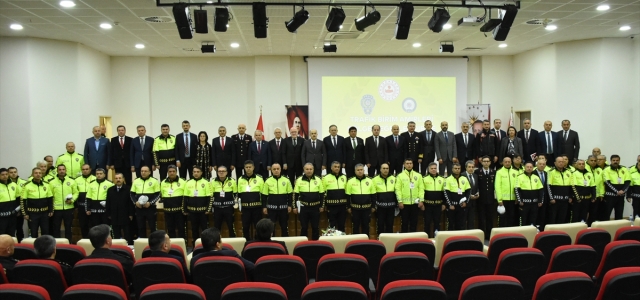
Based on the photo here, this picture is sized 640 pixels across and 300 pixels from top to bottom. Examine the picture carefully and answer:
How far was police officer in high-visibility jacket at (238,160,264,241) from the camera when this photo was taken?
8.12 metres

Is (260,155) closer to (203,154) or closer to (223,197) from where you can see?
(203,154)

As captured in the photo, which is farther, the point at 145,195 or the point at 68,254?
the point at 145,195

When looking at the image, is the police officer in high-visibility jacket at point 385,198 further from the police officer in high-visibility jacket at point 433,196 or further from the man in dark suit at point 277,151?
the man in dark suit at point 277,151

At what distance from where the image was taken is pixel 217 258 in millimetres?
3910

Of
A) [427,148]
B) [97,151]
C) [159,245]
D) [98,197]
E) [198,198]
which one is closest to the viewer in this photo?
[159,245]

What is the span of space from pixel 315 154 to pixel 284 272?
5.99m

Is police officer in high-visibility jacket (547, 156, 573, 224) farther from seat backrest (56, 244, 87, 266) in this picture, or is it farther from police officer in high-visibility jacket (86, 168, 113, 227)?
police officer in high-visibility jacket (86, 168, 113, 227)

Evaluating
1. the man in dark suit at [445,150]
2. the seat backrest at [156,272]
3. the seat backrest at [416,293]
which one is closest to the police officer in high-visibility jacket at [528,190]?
the man in dark suit at [445,150]

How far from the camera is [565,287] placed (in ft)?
9.82

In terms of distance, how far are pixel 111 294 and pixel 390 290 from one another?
1.64 m

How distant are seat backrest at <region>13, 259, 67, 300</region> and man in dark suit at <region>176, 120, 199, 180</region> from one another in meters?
5.90

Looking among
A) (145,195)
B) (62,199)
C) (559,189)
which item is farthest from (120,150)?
(559,189)

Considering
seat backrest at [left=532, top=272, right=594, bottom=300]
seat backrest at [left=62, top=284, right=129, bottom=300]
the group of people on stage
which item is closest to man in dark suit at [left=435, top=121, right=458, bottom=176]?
the group of people on stage

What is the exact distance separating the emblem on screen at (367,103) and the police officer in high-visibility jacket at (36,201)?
28.1 feet
